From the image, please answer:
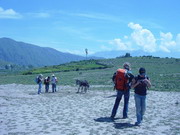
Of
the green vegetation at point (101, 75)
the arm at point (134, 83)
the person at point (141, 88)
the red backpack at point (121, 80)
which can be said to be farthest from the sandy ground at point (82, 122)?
the green vegetation at point (101, 75)

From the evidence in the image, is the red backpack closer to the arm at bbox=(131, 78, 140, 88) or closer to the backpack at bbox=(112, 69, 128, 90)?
the backpack at bbox=(112, 69, 128, 90)

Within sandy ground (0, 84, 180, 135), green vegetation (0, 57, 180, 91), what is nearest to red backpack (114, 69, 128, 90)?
sandy ground (0, 84, 180, 135)

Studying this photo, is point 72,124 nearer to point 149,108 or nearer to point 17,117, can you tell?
point 17,117

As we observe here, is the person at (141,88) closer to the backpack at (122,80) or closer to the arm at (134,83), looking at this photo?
the arm at (134,83)

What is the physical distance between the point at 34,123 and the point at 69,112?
2971 mm

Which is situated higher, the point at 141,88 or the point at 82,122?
the point at 141,88

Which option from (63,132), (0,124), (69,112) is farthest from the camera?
(69,112)

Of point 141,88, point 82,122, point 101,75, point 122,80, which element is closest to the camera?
point 141,88

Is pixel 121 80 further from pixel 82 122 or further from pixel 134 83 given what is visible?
pixel 82 122

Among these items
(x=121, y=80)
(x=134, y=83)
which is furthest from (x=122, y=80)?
(x=134, y=83)

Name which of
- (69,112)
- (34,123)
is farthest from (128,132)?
(69,112)

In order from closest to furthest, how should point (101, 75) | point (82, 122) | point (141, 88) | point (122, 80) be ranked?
point (141, 88) → point (82, 122) → point (122, 80) → point (101, 75)

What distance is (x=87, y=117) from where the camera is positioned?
489 inches

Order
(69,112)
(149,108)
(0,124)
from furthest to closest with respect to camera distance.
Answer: (149,108) → (69,112) → (0,124)
